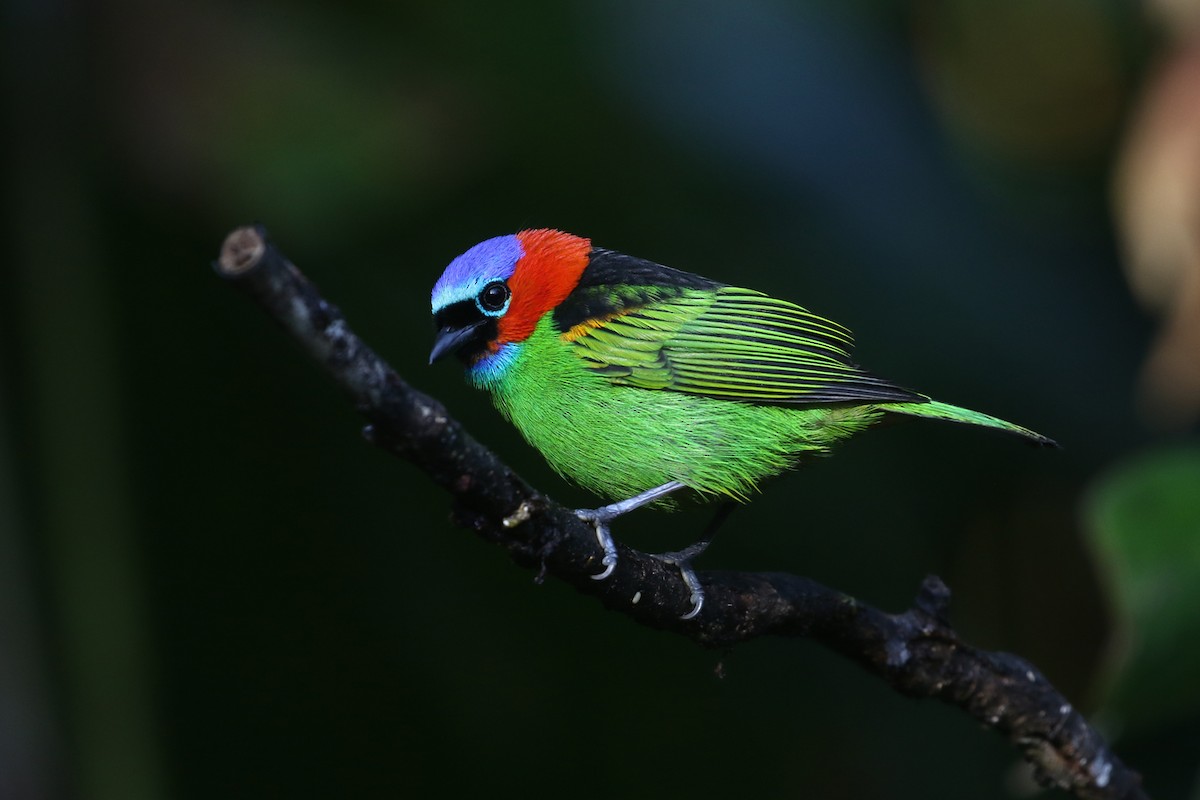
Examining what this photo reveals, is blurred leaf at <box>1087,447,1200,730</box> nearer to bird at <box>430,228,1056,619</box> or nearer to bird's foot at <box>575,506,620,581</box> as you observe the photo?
bird at <box>430,228,1056,619</box>

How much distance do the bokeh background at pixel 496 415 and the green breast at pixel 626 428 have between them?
1.13ft

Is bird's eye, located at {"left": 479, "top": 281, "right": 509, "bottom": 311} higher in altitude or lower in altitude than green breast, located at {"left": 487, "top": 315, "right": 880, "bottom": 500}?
higher

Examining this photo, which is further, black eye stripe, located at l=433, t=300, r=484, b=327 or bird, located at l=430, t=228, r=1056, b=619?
bird, located at l=430, t=228, r=1056, b=619

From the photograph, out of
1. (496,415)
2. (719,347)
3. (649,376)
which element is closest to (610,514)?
(649,376)

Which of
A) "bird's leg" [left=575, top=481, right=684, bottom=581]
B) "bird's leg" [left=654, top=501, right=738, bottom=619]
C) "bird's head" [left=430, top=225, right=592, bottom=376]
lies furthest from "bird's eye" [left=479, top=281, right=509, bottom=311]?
"bird's leg" [left=654, top=501, right=738, bottom=619]

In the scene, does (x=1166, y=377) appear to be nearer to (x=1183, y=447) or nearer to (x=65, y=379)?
(x=1183, y=447)

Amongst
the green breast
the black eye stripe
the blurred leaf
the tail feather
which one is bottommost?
the blurred leaf

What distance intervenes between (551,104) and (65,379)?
2.01 m

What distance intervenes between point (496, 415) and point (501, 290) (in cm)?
178

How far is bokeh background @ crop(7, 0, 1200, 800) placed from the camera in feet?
12.2

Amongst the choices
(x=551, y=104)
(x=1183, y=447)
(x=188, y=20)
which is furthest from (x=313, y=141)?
(x=1183, y=447)

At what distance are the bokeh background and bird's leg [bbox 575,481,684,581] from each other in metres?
0.45

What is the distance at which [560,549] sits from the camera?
7.07ft

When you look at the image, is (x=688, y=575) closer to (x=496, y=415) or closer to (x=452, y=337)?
(x=452, y=337)
